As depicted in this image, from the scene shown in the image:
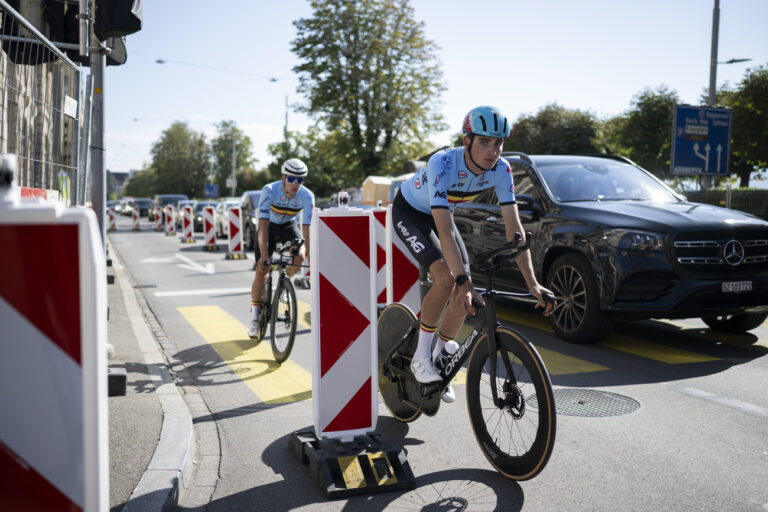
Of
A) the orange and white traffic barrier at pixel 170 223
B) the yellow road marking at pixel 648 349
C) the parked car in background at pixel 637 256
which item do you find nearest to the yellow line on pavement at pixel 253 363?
the parked car in background at pixel 637 256

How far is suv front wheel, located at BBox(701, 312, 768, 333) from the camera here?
24.9ft

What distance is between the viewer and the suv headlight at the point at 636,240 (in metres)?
6.69

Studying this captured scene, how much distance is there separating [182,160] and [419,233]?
107 m

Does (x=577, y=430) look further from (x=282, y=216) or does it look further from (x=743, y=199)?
(x=743, y=199)

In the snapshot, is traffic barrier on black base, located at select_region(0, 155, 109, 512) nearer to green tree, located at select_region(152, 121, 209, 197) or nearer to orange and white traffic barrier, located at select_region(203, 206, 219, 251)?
orange and white traffic barrier, located at select_region(203, 206, 219, 251)

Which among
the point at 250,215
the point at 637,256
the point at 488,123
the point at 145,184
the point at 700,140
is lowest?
the point at 637,256

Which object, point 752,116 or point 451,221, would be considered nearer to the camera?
point 451,221

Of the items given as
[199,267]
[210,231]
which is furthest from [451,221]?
[210,231]

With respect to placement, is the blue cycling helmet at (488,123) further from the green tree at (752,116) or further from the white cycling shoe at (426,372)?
the green tree at (752,116)

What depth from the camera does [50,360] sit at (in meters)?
1.66

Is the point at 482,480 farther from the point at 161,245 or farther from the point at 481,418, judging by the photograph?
the point at 161,245

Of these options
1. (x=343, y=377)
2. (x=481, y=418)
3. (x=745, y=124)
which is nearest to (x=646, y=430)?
(x=481, y=418)

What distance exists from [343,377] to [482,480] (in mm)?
936

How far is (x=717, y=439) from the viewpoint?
175 inches
